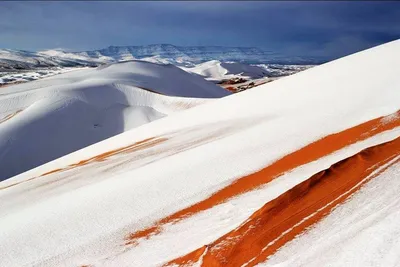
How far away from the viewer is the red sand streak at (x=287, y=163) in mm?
7907

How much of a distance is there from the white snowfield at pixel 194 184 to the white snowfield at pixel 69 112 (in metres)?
18.1

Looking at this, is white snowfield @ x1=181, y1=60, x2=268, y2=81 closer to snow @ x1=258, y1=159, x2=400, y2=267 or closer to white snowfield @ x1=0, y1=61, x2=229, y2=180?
white snowfield @ x1=0, y1=61, x2=229, y2=180

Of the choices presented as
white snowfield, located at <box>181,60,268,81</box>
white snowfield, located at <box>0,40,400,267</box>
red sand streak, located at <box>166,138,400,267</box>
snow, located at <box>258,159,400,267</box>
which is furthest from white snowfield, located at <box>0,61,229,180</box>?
white snowfield, located at <box>181,60,268,81</box>

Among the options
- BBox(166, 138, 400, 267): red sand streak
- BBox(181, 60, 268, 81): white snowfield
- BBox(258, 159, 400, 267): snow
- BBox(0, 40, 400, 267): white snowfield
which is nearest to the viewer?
BBox(258, 159, 400, 267): snow

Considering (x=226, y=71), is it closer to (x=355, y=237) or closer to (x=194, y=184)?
(x=194, y=184)

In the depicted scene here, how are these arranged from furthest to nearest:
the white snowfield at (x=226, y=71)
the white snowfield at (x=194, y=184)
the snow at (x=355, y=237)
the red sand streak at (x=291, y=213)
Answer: the white snowfield at (x=226, y=71) → the white snowfield at (x=194, y=184) → the red sand streak at (x=291, y=213) → the snow at (x=355, y=237)

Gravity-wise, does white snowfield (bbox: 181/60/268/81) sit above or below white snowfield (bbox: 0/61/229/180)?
above

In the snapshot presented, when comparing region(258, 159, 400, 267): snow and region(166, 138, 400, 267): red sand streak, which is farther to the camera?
region(166, 138, 400, 267): red sand streak

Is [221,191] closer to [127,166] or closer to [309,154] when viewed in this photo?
[309,154]

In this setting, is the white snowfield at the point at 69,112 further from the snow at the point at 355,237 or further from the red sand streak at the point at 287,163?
the snow at the point at 355,237

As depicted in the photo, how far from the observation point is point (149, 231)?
7535 millimetres

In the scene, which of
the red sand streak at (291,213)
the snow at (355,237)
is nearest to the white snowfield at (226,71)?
the red sand streak at (291,213)

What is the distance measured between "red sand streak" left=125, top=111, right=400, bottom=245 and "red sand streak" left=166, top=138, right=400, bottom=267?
128 centimetres

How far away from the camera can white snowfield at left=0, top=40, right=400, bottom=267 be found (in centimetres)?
673
